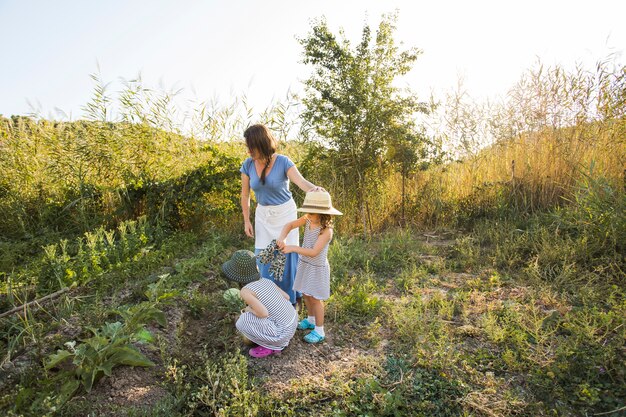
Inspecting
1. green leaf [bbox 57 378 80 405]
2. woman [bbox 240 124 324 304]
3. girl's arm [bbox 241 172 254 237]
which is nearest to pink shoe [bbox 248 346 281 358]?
woman [bbox 240 124 324 304]

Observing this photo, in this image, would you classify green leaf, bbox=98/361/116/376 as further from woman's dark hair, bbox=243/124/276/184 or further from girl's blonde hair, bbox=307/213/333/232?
woman's dark hair, bbox=243/124/276/184

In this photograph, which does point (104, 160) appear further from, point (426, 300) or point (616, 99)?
point (616, 99)

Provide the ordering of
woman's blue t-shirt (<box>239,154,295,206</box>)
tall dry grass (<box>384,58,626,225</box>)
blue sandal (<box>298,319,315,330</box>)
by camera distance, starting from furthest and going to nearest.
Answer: tall dry grass (<box>384,58,626,225</box>)
woman's blue t-shirt (<box>239,154,295,206</box>)
blue sandal (<box>298,319,315,330</box>)

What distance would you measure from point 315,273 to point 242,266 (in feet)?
2.62

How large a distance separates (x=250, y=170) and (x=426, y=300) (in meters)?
2.03

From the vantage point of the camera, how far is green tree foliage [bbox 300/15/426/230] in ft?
19.1

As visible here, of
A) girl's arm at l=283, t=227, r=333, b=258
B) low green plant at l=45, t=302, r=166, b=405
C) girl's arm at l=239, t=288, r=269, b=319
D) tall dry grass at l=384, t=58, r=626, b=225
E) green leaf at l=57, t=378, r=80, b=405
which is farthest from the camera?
tall dry grass at l=384, t=58, r=626, b=225

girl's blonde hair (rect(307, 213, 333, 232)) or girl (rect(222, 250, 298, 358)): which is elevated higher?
girl's blonde hair (rect(307, 213, 333, 232))

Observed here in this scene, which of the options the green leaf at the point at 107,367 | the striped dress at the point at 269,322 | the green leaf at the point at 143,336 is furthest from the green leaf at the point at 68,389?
the striped dress at the point at 269,322

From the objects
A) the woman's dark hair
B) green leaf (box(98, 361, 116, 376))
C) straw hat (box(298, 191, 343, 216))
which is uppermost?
the woman's dark hair

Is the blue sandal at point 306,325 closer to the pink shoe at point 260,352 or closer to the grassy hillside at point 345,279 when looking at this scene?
the grassy hillside at point 345,279

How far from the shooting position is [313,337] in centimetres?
310

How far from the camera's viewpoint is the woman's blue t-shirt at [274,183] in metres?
3.49

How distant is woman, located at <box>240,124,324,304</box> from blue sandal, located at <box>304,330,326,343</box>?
0.51 m
